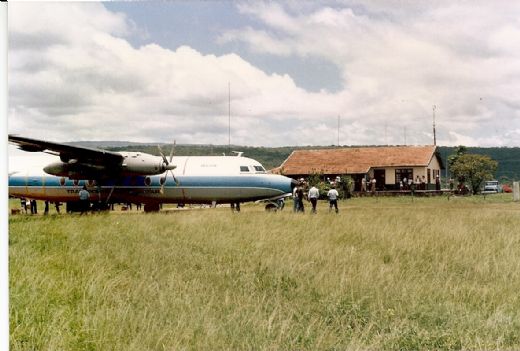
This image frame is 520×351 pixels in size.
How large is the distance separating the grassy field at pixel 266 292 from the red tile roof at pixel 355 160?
113ft

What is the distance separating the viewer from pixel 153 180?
75.3ft

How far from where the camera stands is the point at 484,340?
499 centimetres

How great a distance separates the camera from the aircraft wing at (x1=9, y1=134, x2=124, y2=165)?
18.6m

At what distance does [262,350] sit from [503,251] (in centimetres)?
658

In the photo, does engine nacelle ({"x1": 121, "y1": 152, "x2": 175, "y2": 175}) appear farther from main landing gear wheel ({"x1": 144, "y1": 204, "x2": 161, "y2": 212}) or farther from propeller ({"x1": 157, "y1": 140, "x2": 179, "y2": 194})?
main landing gear wheel ({"x1": 144, "y1": 204, "x2": 161, "y2": 212})

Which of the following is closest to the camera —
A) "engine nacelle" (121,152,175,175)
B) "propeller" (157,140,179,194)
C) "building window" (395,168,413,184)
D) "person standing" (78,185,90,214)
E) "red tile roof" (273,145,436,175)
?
"engine nacelle" (121,152,175,175)

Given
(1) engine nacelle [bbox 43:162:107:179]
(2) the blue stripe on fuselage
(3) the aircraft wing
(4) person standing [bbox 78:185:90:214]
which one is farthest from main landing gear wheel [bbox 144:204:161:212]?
(3) the aircraft wing

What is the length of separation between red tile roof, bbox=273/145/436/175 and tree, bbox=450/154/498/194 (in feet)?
9.32

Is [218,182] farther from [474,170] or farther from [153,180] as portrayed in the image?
[474,170]

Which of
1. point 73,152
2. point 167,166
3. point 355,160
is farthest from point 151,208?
point 355,160

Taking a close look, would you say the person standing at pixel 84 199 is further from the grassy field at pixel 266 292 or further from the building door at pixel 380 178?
the building door at pixel 380 178

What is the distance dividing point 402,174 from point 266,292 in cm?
4198

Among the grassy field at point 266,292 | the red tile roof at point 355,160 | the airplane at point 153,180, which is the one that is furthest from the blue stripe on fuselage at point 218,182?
the red tile roof at point 355,160

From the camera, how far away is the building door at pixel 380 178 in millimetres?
47406
